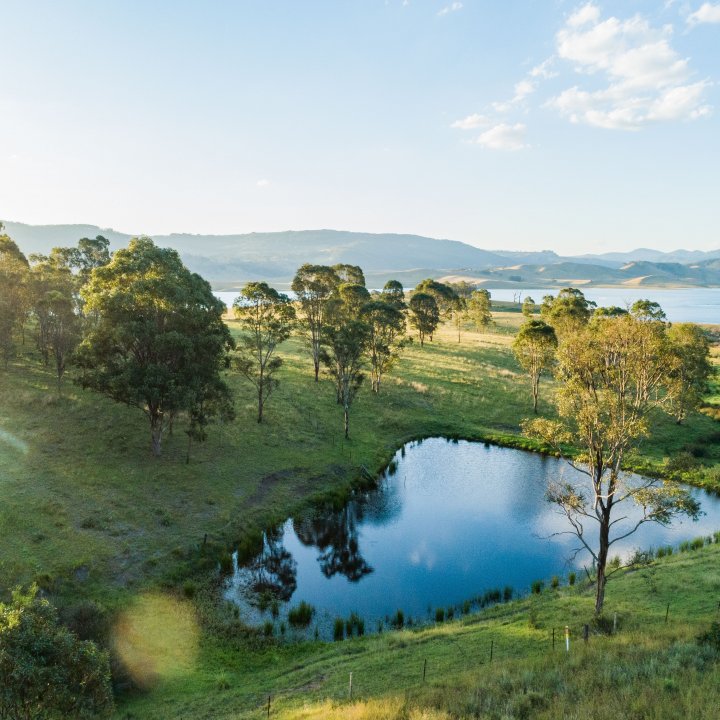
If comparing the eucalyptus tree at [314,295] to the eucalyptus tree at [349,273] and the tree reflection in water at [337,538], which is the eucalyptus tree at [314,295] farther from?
the tree reflection in water at [337,538]

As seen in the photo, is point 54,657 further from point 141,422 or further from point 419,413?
point 419,413

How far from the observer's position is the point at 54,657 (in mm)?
15102

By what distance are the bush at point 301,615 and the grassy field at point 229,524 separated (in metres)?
2.21

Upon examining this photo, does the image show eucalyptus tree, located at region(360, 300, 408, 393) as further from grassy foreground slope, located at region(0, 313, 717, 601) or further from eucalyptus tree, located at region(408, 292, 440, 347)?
eucalyptus tree, located at region(408, 292, 440, 347)

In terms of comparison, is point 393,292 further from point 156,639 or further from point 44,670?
point 44,670

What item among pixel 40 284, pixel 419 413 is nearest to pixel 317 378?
pixel 419 413

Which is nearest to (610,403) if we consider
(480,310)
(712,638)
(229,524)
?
(712,638)

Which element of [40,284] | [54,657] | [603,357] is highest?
[40,284]

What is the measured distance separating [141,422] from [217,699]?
111 ft

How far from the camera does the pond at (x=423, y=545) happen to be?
3091cm

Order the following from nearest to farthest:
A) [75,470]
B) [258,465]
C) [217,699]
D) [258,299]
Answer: [217,699]
[75,470]
[258,465]
[258,299]

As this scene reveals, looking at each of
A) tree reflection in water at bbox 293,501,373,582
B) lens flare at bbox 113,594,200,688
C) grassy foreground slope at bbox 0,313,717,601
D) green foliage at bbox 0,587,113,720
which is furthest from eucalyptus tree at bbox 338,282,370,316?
green foliage at bbox 0,587,113,720

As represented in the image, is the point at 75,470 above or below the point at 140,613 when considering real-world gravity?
above

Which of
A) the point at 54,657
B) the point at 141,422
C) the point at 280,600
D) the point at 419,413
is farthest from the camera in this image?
the point at 419,413
